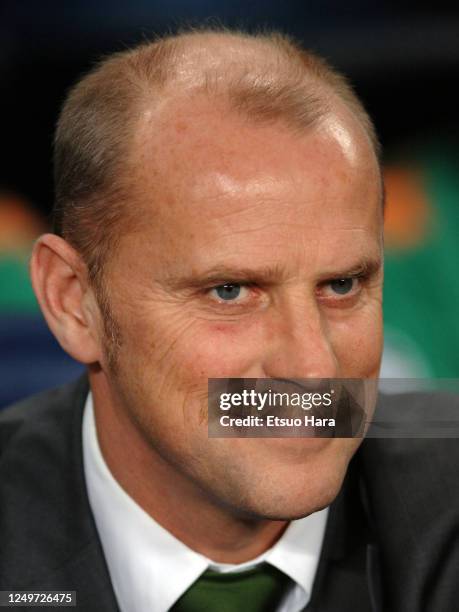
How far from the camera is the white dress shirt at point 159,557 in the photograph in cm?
100

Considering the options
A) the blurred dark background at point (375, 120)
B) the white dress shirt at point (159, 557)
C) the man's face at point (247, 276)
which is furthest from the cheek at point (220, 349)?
the blurred dark background at point (375, 120)

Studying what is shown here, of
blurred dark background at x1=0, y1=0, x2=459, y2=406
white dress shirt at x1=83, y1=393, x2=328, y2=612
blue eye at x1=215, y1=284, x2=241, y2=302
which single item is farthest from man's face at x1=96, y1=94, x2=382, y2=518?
blurred dark background at x1=0, y1=0, x2=459, y2=406

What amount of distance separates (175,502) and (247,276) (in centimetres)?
28

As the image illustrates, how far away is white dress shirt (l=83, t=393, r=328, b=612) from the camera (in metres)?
1.00

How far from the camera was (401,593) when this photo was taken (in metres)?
0.99

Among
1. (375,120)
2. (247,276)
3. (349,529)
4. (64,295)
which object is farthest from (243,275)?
(375,120)

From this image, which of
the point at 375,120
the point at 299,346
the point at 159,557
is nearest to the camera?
the point at 299,346

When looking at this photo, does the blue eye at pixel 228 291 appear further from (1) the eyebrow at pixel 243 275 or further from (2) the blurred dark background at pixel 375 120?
(2) the blurred dark background at pixel 375 120

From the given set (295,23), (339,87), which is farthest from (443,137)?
(339,87)

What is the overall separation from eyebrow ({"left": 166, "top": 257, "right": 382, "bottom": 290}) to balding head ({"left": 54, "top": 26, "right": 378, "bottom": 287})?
0.26ft

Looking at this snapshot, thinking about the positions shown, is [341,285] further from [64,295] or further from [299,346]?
[64,295]

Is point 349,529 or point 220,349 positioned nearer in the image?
point 220,349

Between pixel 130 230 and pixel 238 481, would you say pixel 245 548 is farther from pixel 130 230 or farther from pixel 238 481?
Answer: pixel 130 230

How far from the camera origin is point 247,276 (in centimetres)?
85
